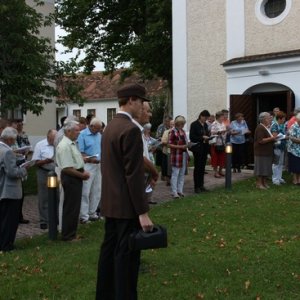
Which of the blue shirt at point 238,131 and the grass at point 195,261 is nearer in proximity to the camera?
the grass at point 195,261

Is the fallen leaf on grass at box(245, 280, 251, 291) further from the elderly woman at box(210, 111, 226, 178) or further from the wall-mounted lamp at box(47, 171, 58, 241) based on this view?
the elderly woman at box(210, 111, 226, 178)

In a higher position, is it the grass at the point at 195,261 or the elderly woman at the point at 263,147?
the elderly woman at the point at 263,147

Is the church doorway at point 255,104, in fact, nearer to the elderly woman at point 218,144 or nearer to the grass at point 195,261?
the elderly woman at point 218,144

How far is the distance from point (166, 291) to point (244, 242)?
91.8 inches

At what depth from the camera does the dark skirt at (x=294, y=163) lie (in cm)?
1345

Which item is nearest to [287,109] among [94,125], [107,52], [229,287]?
[94,125]

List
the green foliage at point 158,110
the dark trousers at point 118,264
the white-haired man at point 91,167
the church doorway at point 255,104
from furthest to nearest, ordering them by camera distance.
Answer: the green foliage at point 158,110 < the church doorway at point 255,104 < the white-haired man at point 91,167 < the dark trousers at point 118,264

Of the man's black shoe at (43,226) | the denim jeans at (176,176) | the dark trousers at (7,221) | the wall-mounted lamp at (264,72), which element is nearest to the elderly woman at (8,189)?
the dark trousers at (7,221)

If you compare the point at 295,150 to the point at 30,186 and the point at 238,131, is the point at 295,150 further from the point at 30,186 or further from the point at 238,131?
the point at 30,186

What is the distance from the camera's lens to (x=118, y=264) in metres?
4.73

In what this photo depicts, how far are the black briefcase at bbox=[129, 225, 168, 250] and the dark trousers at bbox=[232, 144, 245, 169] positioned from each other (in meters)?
11.5

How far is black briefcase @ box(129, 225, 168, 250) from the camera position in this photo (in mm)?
4582

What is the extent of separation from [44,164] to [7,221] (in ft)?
6.47

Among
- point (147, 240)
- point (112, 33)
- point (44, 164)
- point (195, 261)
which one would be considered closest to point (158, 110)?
point (112, 33)
